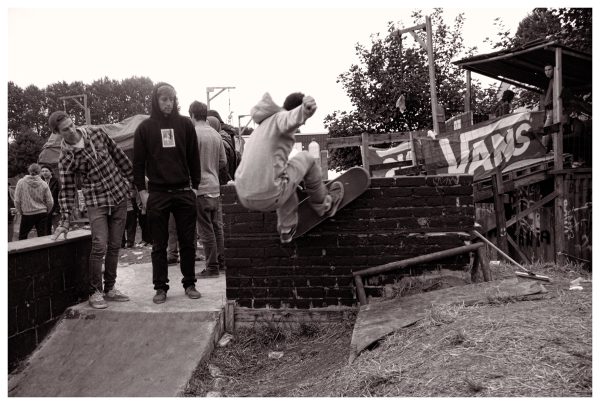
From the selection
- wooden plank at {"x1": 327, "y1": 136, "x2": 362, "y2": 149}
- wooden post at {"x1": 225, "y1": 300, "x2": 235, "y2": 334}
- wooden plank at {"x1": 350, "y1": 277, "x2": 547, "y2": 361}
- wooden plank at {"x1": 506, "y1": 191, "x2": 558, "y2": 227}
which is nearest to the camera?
wooden plank at {"x1": 350, "y1": 277, "x2": 547, "y2": 361}

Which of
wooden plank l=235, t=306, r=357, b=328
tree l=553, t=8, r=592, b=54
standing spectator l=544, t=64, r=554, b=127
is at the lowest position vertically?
wooden plank l=235, t=306, r=357, b=328

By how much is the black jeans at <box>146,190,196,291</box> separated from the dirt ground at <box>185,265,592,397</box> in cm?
87

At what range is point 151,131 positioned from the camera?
4.04m

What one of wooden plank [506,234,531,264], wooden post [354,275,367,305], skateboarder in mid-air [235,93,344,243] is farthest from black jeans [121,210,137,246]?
wooden plank [506,234,531,264]

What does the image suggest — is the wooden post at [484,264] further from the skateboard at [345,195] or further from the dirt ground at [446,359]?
the skateboard at [345,195]

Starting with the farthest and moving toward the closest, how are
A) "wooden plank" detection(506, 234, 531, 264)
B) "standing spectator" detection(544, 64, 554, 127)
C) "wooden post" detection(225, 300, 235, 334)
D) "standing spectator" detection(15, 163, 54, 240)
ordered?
"standing spectator" detection(544, 64, 554, 127), "standing spectator" detection(15, 163, 54, 240), "wooden plank" detection(506, 234, 531, 264), "wooden post" detection(225, 300, 235, 334)

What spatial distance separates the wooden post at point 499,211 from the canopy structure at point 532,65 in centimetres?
251

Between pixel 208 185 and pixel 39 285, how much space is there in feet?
6.05

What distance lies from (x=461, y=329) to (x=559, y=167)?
7.29 metres

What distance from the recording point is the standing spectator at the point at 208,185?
4945 millimetres

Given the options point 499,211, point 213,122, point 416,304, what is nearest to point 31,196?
point 213,122

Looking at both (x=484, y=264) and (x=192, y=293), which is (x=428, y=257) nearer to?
(x=484, y=264)

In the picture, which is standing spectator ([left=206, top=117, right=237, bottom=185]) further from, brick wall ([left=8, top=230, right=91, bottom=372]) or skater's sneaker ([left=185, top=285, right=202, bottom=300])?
brick wall ([left=8, top=230, right=91, bottom=372])

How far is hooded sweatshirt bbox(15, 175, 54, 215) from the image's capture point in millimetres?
9023
